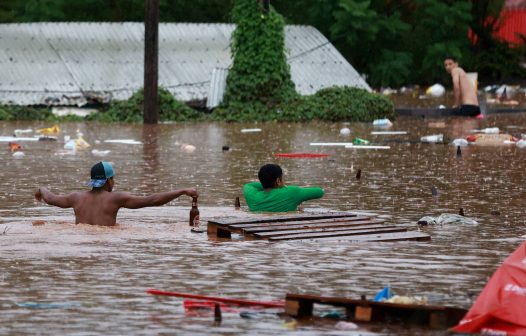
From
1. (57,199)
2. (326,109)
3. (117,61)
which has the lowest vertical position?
(57,199)

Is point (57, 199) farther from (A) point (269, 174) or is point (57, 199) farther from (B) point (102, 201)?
(A) point (269, 174)

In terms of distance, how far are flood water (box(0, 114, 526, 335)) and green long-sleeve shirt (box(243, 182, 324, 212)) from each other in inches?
10.6

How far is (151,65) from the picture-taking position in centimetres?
3130

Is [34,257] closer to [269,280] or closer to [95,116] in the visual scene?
[269,280]

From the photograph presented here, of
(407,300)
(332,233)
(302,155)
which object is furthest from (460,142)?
(407,300)

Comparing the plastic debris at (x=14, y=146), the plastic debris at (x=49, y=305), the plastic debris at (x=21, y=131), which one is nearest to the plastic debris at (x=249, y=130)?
the plastic debris at (x=21, y=131)

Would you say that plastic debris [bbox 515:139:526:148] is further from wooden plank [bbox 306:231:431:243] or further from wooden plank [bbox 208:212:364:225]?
wooden plank [bbox 306:231:431:243]

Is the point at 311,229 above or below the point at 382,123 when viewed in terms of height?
below

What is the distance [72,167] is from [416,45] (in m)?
24.7

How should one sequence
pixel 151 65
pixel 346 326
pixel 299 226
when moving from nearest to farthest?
pixel 346 326, pixel 299 226, pixel 151 65

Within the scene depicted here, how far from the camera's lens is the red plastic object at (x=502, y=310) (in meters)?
8.26

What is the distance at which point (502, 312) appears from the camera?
8289 millimetres

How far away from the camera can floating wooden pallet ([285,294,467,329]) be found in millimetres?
8484

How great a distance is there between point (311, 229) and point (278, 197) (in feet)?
5.24
